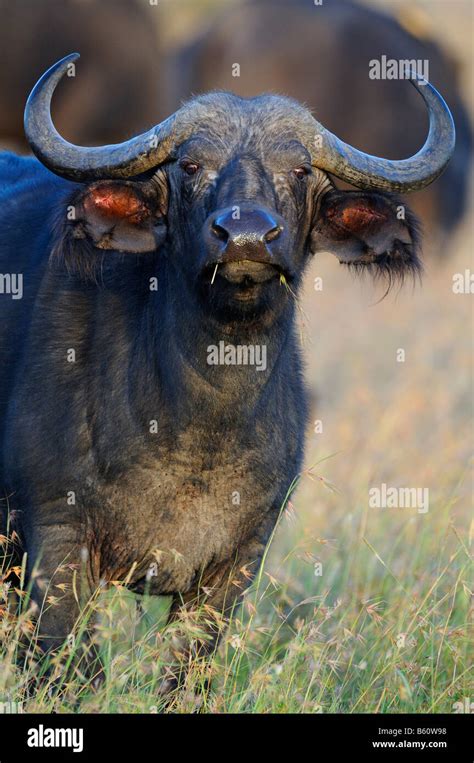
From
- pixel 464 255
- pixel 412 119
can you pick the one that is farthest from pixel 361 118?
pixel 464 255

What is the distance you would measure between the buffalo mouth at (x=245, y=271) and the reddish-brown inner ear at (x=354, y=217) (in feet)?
2.48

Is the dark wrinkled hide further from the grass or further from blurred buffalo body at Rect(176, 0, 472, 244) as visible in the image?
blurred buffalo body at Rect(176, 0, 472, 244)

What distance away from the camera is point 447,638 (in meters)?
5.93

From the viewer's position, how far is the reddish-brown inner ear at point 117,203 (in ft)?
18.6

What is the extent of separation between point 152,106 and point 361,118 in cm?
319

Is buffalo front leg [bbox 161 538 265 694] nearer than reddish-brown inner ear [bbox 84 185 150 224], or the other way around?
Result: reddish-brown inner ear [bbox 84 185 150 224]

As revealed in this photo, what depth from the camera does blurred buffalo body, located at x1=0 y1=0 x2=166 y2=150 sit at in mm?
16047

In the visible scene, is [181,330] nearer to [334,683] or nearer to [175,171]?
[175,171]

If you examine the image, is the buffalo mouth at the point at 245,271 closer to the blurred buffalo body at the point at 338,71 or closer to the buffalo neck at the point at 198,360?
the buffalo neck at the point at 198,360

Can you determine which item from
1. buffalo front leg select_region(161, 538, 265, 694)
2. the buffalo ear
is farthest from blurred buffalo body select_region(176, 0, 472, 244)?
buffalo front leg select_region(161, 538, 265, 694)

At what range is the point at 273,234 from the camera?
510 cm

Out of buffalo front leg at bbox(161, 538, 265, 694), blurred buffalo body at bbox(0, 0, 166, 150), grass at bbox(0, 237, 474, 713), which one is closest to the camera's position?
grass at bbox(0, 237, 474, 713)

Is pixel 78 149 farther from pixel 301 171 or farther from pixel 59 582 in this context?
pixel 59 582

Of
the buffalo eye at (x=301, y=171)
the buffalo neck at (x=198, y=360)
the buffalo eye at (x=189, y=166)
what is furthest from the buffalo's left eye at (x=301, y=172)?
the buffalo neck at (x=198, y=360)
